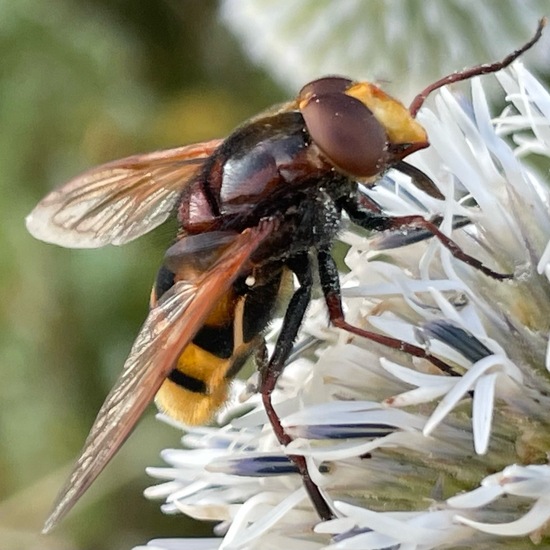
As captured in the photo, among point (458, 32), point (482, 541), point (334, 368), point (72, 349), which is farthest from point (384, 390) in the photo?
point (72, 349)

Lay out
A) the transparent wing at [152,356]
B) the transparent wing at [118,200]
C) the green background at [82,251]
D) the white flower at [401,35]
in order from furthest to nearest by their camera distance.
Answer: the green background at [82,251] < the white flower at [401,35] < the transparent wing at [118,200] < the transparent wing at [152,356]

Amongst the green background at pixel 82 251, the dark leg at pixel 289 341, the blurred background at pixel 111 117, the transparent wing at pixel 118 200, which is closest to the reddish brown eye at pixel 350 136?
the dark leg at pixel 289 341

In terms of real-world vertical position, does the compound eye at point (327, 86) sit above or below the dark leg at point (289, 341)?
above

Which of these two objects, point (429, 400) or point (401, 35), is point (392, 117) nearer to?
point (429, 400)

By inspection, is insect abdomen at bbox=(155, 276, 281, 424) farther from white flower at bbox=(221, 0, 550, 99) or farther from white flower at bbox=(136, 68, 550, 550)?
white flower at bbox=(221, 0, 550, 99)

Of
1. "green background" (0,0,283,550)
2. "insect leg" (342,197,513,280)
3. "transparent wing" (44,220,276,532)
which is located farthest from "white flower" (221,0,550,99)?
"transparent wing" (44,220,276,532)

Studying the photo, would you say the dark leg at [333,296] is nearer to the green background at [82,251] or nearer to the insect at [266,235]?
the insect at [266,235]
